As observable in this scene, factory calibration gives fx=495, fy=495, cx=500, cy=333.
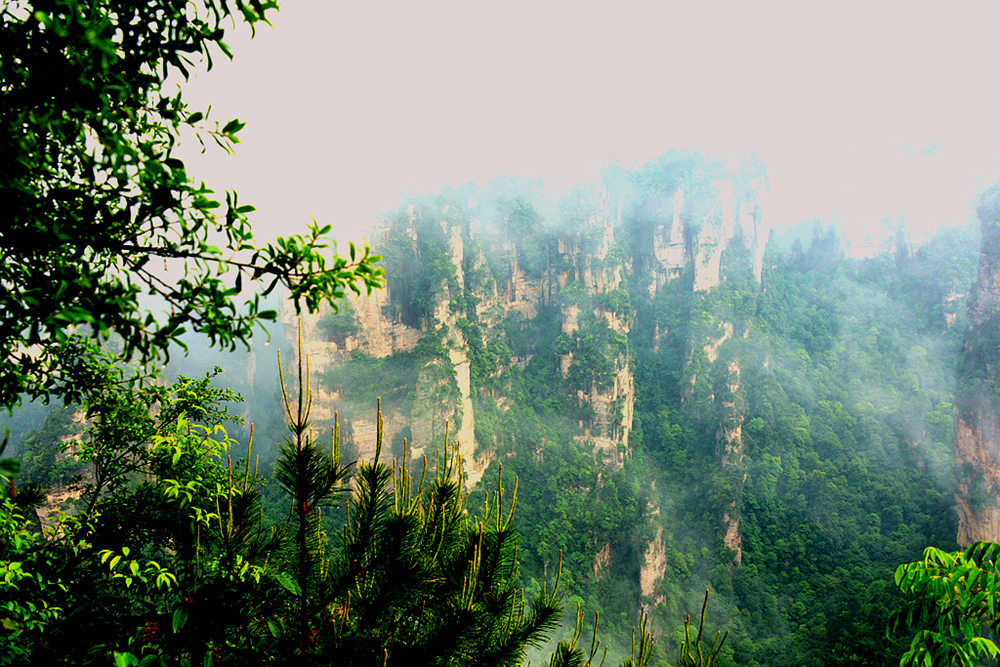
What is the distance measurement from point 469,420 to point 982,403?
69.3 ft

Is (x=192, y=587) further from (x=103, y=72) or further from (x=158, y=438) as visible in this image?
(x=103, y=72)

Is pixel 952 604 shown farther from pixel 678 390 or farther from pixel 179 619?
pixel 678 390

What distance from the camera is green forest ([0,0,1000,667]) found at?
1.81 meters

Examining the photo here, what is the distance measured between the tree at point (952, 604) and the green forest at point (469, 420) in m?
0.02

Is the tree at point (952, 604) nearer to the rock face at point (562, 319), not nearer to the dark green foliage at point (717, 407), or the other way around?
the dark green foliage at point (717, 407)

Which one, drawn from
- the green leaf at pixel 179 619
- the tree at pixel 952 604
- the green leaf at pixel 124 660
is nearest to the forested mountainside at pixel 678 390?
the tree at pixel 952 604

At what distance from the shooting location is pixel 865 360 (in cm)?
3725

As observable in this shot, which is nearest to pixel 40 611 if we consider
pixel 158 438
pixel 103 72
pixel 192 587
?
pixel 192 587

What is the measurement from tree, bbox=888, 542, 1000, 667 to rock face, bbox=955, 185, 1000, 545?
21.9 meters

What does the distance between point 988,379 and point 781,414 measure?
14.5m

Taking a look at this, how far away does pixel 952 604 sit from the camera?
2.26m

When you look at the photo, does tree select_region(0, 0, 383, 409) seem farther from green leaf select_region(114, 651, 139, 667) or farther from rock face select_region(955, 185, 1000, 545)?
rock face select_region(955, 185, 1000, 545)

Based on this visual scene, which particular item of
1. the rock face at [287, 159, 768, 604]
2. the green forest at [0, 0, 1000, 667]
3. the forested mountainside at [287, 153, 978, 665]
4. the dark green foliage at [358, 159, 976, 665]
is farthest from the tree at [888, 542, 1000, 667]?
the rock face at [287, 159, 768, 604]

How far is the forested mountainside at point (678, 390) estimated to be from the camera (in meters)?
23.2
